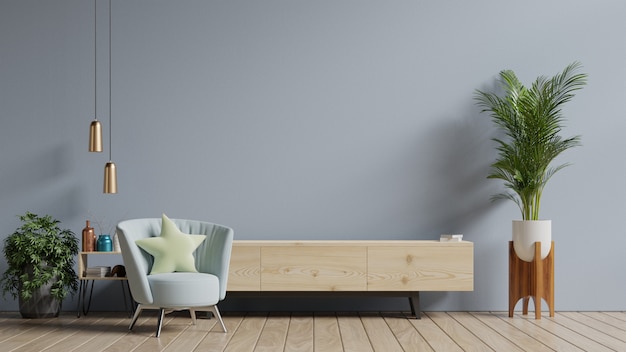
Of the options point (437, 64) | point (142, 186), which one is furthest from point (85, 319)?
point (437, 64)

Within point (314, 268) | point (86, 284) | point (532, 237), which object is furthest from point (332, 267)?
point (86, 284)

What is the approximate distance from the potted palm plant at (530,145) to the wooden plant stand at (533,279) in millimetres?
54

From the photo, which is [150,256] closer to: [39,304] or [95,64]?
[39,304]

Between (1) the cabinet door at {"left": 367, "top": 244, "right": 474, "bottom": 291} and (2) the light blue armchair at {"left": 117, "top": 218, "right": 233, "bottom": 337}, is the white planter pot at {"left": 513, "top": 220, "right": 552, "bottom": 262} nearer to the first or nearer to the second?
(1) the cabinet door at {"left": 367, "top": 244, "right": 474, "bottom": 291}

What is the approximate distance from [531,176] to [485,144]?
1.91ft

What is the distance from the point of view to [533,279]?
609cm

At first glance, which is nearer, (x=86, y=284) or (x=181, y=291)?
(x=181, y=291)

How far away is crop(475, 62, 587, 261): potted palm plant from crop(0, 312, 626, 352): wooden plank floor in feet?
2.22

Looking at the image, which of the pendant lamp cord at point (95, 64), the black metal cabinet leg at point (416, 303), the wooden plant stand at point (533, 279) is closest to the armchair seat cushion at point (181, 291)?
the black metal cabinet leg at point (416, 303)

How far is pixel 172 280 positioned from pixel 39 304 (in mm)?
1489

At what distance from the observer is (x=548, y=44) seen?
6.60 meters

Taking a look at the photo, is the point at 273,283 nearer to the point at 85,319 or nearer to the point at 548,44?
the point at 85,319

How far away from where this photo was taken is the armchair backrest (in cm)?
528

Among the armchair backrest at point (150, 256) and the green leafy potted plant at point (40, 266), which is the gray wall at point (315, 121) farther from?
the armchair backrest at point (150, 256)
